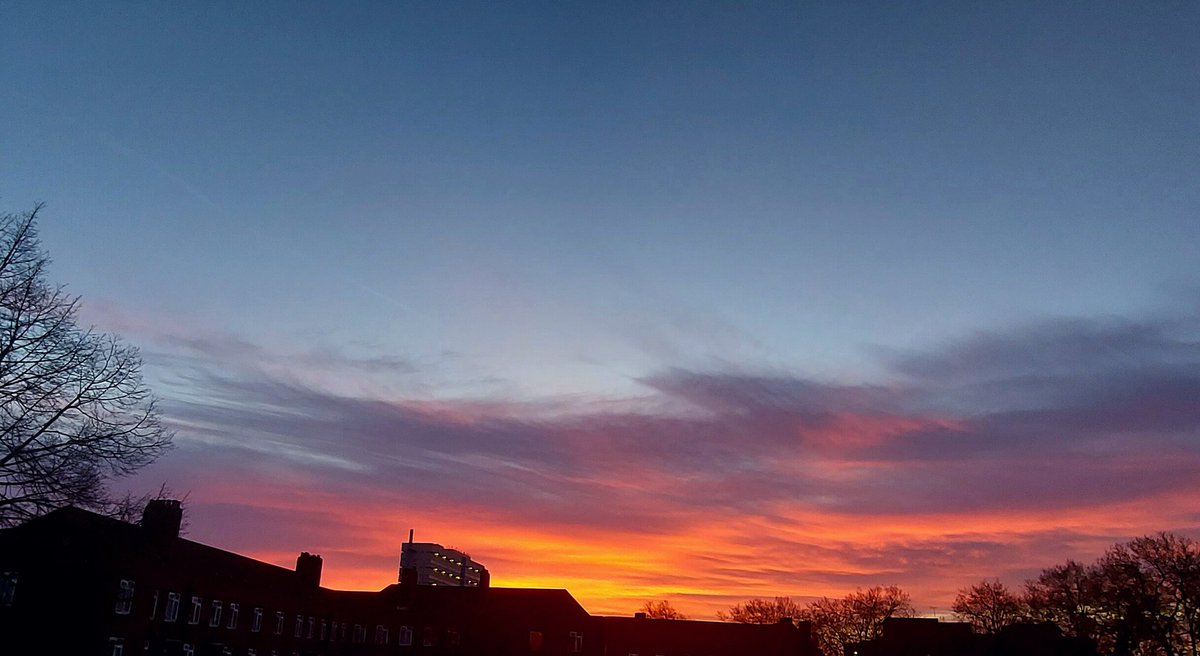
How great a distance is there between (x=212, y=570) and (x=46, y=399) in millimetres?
46901

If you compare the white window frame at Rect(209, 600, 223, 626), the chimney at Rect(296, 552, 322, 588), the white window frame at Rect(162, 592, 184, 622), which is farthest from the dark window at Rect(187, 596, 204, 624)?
the chimney at Rect(296, 552, 322, 588)

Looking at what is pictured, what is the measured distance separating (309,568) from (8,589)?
118 feet

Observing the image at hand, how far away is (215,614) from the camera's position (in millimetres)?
66938

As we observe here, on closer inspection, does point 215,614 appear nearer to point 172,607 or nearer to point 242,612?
point 242,612

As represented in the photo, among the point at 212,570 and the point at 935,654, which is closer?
the point at 212,570

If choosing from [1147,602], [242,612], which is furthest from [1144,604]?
[242,612]

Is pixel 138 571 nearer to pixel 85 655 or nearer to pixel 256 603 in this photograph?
pixel 85 655

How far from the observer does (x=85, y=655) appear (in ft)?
174

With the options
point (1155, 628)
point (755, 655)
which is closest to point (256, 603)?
point (755, 655)

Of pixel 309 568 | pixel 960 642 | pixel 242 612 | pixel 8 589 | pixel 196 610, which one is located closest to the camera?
pixel 8 589

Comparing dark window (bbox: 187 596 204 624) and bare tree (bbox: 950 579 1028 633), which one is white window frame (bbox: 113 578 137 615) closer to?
dark window (bbox: 187 596 204 624)

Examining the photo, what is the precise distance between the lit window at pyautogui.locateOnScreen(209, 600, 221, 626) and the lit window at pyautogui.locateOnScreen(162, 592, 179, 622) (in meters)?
4.21

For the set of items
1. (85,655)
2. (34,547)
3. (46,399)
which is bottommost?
(85,655)

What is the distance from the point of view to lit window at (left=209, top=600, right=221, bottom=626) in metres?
66.3
